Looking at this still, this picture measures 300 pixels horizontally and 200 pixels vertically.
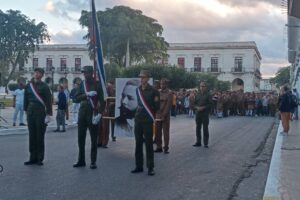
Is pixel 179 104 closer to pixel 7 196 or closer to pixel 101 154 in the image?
pixel 101 154

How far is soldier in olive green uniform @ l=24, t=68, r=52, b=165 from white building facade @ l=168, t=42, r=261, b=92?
90.6 meters

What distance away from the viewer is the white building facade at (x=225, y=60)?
3984 inches

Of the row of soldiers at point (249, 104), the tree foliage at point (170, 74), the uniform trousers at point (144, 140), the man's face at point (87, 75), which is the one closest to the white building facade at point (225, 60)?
the tree foliage at point (170, 74)

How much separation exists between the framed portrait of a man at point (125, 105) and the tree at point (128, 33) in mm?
50081

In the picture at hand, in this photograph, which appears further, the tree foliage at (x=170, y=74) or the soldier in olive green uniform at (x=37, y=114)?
the tree foliage at (x=170, y=74)

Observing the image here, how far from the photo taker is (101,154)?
12.7 m

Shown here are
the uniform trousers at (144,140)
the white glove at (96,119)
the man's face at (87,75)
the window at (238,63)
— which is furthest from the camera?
the window at (238,63)

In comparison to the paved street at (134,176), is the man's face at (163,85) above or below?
above

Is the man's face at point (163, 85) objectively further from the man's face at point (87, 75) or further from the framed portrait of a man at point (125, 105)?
the man's face at point (87, 75)

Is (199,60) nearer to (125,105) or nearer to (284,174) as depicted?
(125,105)

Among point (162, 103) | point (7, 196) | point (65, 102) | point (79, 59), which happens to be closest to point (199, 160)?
point (162, 103)

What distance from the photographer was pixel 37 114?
1073 centimetres

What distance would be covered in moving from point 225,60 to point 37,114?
304 feet

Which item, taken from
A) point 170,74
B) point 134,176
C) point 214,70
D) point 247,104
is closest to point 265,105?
point 247,104
